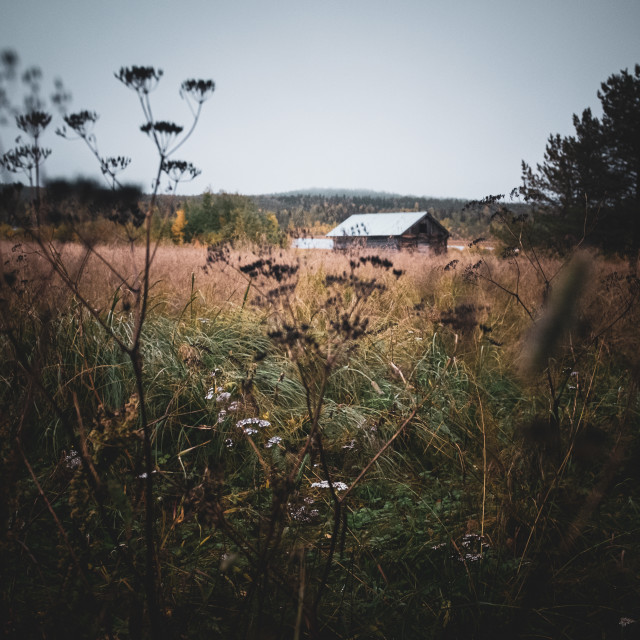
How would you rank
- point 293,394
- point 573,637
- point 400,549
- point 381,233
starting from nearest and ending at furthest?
point 573,637 → point 400,549 → point 293,394 → point 381,233

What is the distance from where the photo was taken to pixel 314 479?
2488mm

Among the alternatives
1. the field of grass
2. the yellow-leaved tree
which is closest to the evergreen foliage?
the field of grass

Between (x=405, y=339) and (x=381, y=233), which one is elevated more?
(x=381, y=233)

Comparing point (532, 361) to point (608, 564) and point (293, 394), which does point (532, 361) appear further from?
point (293, 394)

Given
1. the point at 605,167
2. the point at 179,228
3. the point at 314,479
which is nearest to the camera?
the point at 314,479

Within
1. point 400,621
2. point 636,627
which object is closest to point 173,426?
point 400,621

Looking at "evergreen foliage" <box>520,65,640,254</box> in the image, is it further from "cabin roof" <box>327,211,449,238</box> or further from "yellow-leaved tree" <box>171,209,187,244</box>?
"yellow-leaved tree" <box>171,209,187,244</box>

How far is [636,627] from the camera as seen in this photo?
4.44 feet

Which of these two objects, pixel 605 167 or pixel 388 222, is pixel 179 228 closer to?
pixel 388 222

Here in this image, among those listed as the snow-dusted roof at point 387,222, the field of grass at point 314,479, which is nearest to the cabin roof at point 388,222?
the snow-dusted roof at point 387,222

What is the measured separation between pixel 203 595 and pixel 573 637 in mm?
1397

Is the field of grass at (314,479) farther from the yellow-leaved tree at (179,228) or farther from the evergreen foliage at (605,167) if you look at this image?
the yellow-leaved tree at (179,228)

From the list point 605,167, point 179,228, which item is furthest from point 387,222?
point 605,167

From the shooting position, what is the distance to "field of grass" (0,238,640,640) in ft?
3.74
